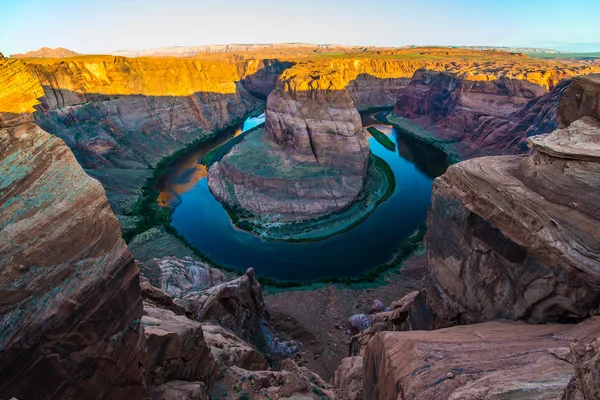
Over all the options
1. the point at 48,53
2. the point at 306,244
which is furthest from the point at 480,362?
the point at 48,53

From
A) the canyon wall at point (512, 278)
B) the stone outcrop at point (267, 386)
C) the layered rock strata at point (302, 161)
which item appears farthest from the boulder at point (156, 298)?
the layered rock strata at point (302, 161)

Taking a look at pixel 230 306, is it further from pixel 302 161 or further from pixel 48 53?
pixel 48 53

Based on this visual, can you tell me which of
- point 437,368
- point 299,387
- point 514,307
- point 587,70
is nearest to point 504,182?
point 514,307

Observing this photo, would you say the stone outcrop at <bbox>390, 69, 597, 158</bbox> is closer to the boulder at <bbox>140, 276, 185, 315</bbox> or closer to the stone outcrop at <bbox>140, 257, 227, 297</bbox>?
the stone outcrop at <bbox>140, 257, 227, 297</bbox>

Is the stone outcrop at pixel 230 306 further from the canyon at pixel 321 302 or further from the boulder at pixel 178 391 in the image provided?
the boulder at pixel 178 391

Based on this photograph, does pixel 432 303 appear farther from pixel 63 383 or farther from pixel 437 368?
pixel 63 383
